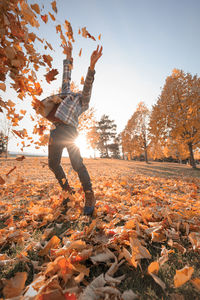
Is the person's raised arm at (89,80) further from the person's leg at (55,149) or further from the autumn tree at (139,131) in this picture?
the autumn tree at (139,131)

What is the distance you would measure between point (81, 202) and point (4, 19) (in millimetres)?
2178

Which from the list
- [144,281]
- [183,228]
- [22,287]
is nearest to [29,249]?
[22,287]

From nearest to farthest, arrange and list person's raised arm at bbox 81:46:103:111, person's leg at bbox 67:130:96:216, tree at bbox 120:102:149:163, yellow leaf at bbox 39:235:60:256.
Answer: yellow leaf at bbox 39:235:60:256, person's raised arm at bbox 81:46:103:111, person's leg at bbox 67:130:96:216, tree at bbox 120:102:149:163

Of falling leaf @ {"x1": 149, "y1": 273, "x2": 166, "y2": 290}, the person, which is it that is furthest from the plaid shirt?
falling leaf @ {"x1": 149, "y1": 273, "x2": 166, "y2": 290}

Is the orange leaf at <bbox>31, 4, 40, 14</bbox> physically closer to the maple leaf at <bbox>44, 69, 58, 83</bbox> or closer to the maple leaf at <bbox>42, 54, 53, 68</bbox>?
the maple leaf at <bbox>42, 54, 53, 68</bbox>

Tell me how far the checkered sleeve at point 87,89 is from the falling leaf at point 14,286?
1.94 metres

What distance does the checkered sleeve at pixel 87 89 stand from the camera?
1.79m

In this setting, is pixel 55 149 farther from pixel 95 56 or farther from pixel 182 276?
pixel 182 276

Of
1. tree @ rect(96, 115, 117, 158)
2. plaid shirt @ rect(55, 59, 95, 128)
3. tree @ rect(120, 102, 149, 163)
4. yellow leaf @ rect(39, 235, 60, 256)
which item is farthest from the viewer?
tree @ rect(96, 115, 117, 158)

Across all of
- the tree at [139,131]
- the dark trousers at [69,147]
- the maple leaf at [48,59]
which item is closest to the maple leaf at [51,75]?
the maple leaf at [48,59]

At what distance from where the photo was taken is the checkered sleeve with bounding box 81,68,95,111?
5.87ft

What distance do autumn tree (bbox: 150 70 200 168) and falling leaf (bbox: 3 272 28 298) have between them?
10.2m

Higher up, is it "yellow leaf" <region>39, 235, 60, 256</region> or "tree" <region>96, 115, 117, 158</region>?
"tree" <region>96, 115, 117, 158</region>

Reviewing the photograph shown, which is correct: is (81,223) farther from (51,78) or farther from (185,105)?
(185,105)
